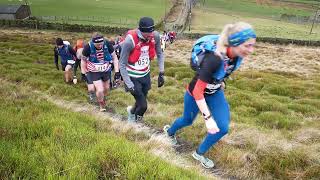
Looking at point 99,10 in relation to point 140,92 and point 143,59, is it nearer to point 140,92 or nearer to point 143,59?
point 140,92

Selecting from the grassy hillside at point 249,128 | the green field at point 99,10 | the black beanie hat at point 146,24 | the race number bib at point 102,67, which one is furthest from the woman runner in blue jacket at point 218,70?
the green field at point 99,10

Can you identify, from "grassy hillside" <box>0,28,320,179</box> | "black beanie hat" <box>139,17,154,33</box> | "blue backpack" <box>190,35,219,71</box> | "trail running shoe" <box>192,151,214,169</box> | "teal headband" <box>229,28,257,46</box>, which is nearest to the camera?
"teal headband" <box>229,28,257,46</box>

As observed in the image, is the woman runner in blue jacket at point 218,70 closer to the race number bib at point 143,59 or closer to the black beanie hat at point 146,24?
the black beanie hat at point 146,24

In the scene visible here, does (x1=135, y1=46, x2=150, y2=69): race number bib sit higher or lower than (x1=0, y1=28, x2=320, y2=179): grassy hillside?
higher

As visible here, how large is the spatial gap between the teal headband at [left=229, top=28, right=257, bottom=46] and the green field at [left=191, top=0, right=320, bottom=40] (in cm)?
9113

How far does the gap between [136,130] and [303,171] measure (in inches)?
148

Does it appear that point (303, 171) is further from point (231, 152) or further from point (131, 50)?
point (131, 50)

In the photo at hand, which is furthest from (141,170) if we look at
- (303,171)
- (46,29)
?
(46,29)

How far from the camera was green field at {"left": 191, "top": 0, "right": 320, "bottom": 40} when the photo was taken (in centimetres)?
10181

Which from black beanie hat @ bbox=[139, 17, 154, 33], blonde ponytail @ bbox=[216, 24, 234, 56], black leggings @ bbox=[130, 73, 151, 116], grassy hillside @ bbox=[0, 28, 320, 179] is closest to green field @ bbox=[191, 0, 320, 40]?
grassy hillside @ bbox=[0, 28, 320, 179]

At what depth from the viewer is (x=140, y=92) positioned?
9852 mm

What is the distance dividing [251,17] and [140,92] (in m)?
130

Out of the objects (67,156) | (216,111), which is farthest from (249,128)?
(67,156)

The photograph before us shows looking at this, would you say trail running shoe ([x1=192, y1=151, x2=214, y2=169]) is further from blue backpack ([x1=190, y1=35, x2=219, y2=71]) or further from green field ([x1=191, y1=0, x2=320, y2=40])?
green field ([x1=191, y1=0, x2=320, y2=40])
